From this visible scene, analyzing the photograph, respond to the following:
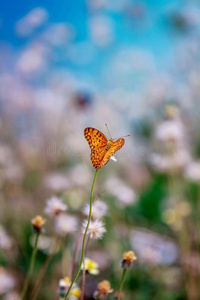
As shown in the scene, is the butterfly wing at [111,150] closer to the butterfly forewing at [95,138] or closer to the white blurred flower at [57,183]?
the butterfly forewing at [95,138]

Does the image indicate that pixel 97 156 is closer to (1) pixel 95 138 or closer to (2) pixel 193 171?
(1) pixel 95 138

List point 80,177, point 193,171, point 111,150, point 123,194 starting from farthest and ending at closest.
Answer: point 80,177
point 193,171
point 123,194
point 111,150

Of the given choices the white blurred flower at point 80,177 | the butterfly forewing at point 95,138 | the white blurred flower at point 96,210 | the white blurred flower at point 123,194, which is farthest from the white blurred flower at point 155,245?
the butterfly forewing at point 95,138

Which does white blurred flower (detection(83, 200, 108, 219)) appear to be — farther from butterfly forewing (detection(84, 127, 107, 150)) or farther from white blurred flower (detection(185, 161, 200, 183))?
white blurred flower (detection(185, 161, 200, 183))

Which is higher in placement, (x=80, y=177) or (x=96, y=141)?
(x=80, y=177)

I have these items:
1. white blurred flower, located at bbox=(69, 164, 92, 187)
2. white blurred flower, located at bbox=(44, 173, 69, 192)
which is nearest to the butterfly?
white blurred flower, located at bbox=(44, 173, 69, 192)

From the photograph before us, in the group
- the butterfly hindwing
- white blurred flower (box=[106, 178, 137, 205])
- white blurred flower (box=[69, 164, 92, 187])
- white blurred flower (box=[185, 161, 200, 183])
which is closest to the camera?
the butterfly hindwing

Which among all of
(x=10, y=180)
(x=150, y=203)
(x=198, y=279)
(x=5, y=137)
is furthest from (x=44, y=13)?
(x=198, y=279)

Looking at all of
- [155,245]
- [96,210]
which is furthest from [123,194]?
[96,210]
